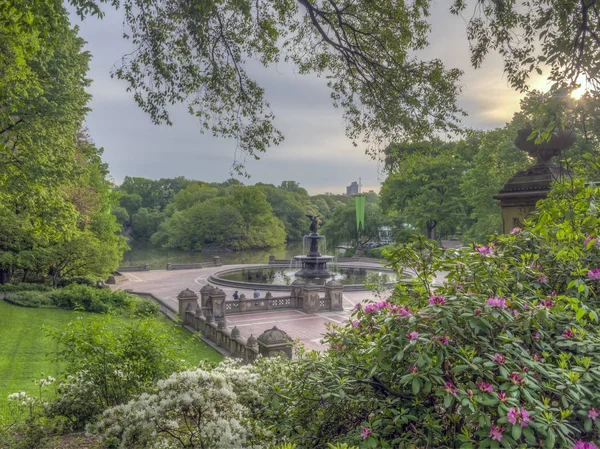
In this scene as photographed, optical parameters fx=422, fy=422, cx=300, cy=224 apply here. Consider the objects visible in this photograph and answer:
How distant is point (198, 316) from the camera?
17234mm

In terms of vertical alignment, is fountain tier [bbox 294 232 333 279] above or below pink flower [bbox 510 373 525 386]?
below

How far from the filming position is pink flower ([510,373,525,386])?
88.6 inches

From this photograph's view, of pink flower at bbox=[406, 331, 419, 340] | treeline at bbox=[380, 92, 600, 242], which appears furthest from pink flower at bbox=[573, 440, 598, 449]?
Answer: treeline at bbox=[380, 92, 600, 242]

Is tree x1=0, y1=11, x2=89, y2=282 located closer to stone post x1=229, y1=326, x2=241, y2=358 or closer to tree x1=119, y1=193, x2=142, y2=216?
stone post x1=229, y1=326, x2=241, y2=358

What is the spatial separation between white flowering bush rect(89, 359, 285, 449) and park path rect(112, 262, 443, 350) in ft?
15.3

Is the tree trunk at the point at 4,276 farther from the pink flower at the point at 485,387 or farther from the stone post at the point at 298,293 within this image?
the pink flower at the point at 485,387

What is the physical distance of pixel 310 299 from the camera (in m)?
20.5

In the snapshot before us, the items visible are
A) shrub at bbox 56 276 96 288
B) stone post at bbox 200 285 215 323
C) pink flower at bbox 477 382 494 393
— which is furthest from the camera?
shrub at bbox 56 276 96 288

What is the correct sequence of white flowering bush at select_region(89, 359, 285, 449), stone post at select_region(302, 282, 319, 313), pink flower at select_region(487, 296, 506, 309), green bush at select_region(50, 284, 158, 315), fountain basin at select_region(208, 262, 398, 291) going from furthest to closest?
1. fountain basin at select_region(208, 262, 398, 291)
2. stone post at select_region(302, 282, 319, 313)
3. green bush at select_region(50, 284, 158, 315)
4. white flowering bush at select_region(89, 359, 285, 449)
5. pink flower at select_region(487, 296, 506, 309)

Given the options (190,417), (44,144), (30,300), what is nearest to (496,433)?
(190,417)

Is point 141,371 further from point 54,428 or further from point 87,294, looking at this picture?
point 87,294

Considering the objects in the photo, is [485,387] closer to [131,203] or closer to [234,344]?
[234,344]

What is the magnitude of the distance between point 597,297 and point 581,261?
15.0 inches

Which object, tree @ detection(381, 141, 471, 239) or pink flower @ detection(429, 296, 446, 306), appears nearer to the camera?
pink flower @ detection(429, 296, 446, 306)
